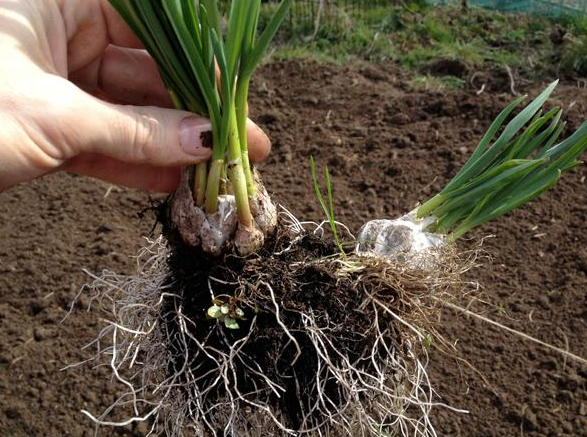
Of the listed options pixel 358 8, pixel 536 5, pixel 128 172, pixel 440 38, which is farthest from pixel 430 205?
pixel 536 5

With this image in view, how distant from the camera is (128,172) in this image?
160 centimetres

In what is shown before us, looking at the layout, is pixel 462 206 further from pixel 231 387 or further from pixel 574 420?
pixel 574 420

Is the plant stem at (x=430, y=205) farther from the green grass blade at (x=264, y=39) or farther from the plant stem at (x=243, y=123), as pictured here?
the green grass blade at (x=264, y=39)

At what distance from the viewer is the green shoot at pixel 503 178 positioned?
1.28 m

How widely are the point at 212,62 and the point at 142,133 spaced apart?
20cm

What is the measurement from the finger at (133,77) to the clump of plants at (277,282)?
226mm

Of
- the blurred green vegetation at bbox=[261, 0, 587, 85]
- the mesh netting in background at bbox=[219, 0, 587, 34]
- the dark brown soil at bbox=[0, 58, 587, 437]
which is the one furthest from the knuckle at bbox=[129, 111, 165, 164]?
the mesh netting in background at bbox=[219, 0, 587, 34]

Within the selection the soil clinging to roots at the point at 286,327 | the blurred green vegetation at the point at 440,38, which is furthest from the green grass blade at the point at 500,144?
the blurred green vegetation at the point at 440,38

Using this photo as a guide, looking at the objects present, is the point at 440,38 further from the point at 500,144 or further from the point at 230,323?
the point at 230,323

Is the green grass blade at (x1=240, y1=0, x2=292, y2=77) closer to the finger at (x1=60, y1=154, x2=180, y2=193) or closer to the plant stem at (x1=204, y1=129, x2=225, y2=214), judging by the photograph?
the plant stem at (x1=204, y1=129, x2=225, y2=214)

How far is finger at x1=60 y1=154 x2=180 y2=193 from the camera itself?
155 centimetres

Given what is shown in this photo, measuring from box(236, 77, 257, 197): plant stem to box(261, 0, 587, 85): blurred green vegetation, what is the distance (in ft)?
8.09

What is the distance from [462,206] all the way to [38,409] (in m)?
1.41

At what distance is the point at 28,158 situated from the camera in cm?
120
